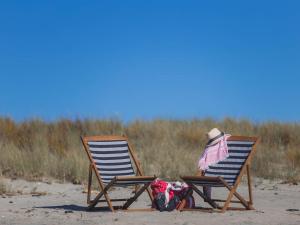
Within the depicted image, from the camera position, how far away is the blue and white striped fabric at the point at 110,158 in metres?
9.62

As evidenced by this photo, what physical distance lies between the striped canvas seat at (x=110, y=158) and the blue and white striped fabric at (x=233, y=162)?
119 centimetres

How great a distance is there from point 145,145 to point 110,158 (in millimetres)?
7708

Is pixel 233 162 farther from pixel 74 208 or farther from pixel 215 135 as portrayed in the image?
pixel 74 208

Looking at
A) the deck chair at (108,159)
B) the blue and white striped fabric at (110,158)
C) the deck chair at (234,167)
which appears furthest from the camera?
the blue and white striped fabric at (110,158)

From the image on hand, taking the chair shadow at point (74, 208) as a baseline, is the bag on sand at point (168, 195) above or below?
above

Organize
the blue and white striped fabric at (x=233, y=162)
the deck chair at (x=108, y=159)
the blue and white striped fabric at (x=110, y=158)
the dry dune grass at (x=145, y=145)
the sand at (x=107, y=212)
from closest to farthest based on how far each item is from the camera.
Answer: the sand at (x=107, y=212)
the blue and white striped fabric at (x=233, y=162)
the deck chair at (x=108, y=159)
the blue and white striped fabric at (x=110, y=158)
the dry dune grass at (x=145, y=145)

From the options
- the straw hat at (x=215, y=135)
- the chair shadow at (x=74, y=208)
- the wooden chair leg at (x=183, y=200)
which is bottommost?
the chair shadow at (x=74, y=208)

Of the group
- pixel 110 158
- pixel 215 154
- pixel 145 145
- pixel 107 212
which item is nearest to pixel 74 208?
Result: pixel 107 212

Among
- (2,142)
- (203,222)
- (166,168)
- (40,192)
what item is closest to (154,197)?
(203,222)

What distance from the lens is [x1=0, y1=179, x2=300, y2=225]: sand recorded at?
838cm

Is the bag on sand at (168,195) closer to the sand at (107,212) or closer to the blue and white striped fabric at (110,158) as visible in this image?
the sand at (107,212)

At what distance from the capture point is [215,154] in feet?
31.4

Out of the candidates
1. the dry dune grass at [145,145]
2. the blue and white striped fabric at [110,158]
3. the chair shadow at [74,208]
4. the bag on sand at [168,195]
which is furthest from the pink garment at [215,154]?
the dry dune grass at [145,145]

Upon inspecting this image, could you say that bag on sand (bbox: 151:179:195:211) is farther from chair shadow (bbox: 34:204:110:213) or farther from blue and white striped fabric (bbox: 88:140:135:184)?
chair shadow (bbox: 34:204:110:213)
